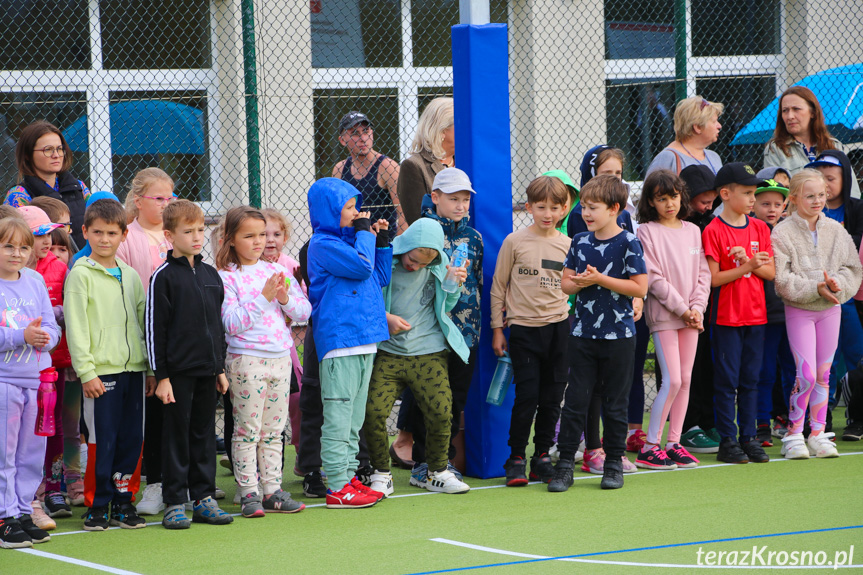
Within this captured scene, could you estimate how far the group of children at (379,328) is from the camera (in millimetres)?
4566

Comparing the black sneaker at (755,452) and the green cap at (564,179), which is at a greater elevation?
the green cap at (564,179)

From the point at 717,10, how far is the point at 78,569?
9629mm

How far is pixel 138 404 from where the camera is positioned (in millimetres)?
4680

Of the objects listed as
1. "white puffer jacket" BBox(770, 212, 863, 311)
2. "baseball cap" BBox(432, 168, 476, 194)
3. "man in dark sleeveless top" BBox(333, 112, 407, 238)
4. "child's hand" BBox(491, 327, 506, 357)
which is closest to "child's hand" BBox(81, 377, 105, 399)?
"baseball cap" BBox(432, 168, 476, 194)

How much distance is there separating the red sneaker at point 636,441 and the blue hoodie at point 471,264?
1339 mm

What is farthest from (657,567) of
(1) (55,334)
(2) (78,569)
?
(1) (55,334)

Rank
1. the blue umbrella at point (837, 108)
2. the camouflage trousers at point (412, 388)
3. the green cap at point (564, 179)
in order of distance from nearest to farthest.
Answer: the camouflage trousers at point (412, 388), the green cap at point (564, 179), the blue umbrella at point (837, 108)

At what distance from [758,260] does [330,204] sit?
249cm

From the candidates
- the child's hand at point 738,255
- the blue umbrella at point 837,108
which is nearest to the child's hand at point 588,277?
the child's hand at point 738,255

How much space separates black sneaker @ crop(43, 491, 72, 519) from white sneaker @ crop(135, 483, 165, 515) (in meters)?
0.35

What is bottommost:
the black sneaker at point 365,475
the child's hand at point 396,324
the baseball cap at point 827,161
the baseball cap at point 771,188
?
the black sneaker at point 365,475

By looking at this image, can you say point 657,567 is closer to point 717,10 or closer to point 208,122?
point 208,122

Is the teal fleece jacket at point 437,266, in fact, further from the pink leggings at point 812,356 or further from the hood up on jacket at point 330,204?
the pink leggings at point 812,356

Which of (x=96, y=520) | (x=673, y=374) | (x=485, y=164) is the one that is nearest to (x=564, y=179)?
(x=485, y=164)
